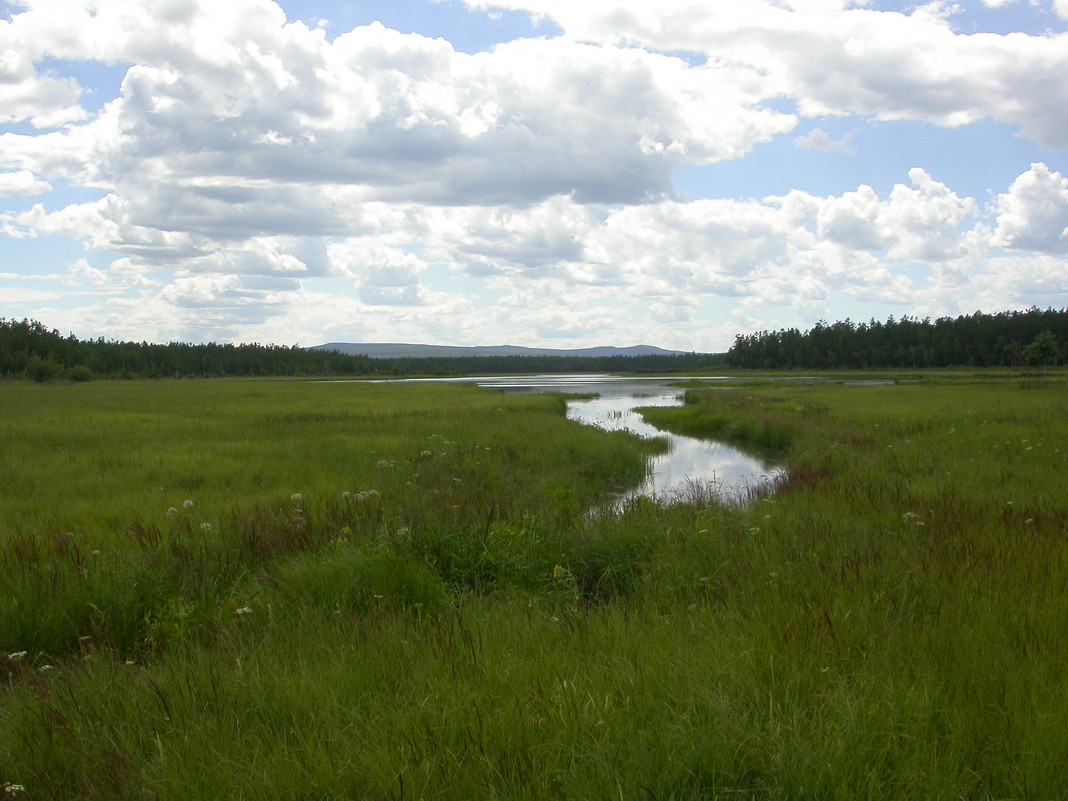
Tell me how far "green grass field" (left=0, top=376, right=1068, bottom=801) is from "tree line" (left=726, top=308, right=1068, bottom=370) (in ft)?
323

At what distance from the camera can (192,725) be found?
3887mm

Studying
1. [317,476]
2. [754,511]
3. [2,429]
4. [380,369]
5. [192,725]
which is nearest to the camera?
[192,725]

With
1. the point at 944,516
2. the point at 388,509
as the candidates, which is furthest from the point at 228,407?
the point at 944,516

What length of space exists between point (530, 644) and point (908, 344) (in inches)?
5420

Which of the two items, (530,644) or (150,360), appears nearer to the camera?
(530,644)

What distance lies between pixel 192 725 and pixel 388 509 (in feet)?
17.5

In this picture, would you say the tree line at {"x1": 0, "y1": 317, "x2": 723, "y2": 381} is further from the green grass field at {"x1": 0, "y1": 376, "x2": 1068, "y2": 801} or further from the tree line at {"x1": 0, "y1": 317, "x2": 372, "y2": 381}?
the green grass field at {"x1": 0, "y1": 376, "x2": 1068, "y2": 801}

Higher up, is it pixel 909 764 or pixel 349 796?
pixel 909 764

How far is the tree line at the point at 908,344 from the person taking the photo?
4173 inches

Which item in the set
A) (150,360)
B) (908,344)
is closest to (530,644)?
(908,344)

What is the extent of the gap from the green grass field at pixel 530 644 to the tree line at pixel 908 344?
9849 centimetres

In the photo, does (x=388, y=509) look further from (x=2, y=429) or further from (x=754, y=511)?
(x=2, y=429)

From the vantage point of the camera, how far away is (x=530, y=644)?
15.8 ft

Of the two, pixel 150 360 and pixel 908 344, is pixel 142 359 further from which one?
pixel 908 344
